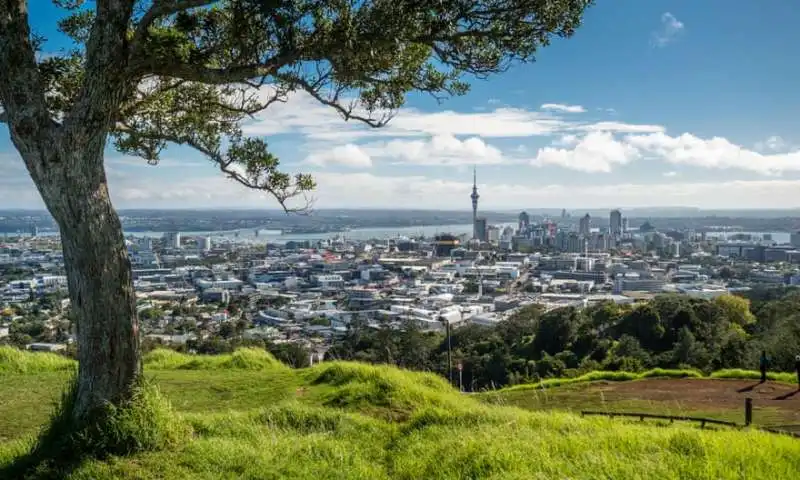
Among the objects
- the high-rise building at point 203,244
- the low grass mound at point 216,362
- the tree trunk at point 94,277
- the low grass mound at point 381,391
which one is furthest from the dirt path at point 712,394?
the high-rise building at point 203,244

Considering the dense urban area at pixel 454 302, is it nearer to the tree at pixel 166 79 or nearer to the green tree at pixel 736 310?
the green tree at pixel 736 310

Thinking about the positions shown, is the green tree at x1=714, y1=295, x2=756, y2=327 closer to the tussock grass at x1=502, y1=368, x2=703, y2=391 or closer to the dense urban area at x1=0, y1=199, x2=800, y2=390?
the dense urban area at x1=0, y1=199, x2=800, y2=390

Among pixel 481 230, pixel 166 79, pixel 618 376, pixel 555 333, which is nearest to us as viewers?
pixel 166 79

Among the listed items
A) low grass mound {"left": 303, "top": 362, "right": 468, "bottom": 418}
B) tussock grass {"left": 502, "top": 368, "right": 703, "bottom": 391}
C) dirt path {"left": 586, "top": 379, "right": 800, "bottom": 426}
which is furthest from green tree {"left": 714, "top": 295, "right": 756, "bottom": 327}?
low grass mound {"left": 303, "top": 362, "right": 468, "bottom": 418}

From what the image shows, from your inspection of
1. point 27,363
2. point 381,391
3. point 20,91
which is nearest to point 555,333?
point 381,391

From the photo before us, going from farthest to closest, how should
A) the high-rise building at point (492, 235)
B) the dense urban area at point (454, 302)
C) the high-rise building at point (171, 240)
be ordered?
the high-rise building at point (492, 235), the high-rise building at point (171, 240), the dense urban area at point (454, 302)

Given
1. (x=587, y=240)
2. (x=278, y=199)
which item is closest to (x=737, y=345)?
(x=278, y=199)

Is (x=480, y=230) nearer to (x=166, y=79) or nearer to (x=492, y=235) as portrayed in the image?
(x=492, y=235)
